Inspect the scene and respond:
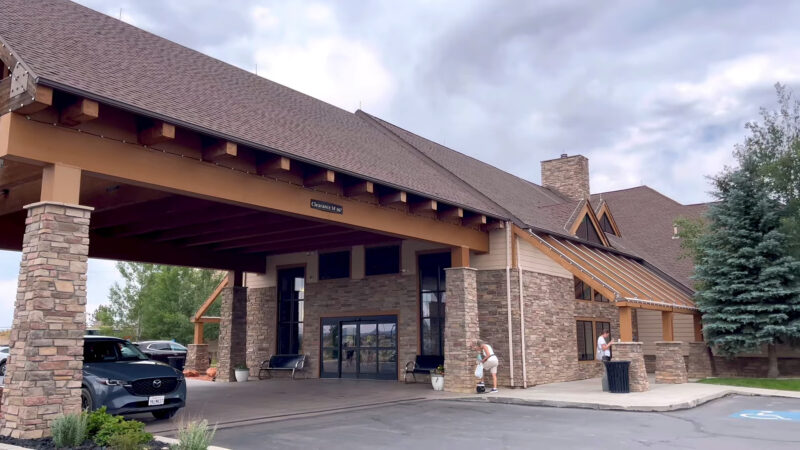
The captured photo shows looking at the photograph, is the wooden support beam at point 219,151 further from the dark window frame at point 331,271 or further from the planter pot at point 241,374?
the planter pot at point 241,374

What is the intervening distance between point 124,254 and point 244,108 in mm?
7875

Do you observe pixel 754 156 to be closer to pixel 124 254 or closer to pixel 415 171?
pixel 415 171

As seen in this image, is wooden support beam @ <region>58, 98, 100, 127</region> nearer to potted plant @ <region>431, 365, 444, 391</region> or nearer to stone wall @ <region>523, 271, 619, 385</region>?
potted plant @ <region>431, 365, 444, 391</region>

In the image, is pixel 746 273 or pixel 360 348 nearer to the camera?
pixel 746 273

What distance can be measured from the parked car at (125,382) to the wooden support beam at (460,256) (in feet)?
27.6

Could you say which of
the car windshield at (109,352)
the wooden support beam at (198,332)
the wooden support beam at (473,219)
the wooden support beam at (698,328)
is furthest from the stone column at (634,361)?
the wooden support beam at (198,332)

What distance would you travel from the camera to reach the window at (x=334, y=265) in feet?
71.3

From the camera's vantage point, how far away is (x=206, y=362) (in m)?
26.2

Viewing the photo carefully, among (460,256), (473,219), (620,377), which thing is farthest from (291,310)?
(620,377)

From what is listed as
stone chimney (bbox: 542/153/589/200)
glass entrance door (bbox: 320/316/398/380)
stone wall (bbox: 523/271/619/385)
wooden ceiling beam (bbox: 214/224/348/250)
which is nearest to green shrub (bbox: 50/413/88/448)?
wooden ceiling beam (bbox: 214/224/348/250)

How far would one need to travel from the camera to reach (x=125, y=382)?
10.5 meters

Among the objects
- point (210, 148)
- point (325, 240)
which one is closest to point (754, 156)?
point (325, 240)

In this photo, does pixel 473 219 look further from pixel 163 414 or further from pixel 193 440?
pixel 193 440

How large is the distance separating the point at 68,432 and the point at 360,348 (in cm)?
1342
